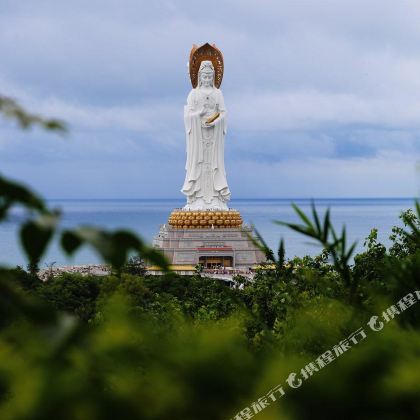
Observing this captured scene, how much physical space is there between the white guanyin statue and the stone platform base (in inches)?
60.9

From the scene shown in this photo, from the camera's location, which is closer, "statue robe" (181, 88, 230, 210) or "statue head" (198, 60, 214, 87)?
"statue head" (198, 60, 214, 87)

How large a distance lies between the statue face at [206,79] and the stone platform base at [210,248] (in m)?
4.93

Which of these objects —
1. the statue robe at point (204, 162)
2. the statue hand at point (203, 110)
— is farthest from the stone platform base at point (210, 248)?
the statue hand at point (203, 110)

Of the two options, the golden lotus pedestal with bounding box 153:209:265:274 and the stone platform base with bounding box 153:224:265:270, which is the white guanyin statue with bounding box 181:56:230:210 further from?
the stone platform base with bounding box 153:224:265:270

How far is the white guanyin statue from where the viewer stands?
25078 millimetres

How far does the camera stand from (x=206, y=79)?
2470 cm

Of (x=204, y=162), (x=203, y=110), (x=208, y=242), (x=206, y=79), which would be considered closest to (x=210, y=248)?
(x=208, y=242)

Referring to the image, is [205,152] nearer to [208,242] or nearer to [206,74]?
[206,74]

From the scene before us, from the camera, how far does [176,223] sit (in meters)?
24.5

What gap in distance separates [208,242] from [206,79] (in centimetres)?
554

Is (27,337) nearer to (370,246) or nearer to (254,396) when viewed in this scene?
(254,396)

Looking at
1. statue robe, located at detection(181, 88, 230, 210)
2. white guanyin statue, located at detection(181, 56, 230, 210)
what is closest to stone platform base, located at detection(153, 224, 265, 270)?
white guanyin statue, located at detection(181, 56, 230, 210)

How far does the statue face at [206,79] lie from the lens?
24.6 m

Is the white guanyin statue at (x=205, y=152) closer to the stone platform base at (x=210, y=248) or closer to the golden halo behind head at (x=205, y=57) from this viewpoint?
the golden halo behind head at (x=205, y=57)
